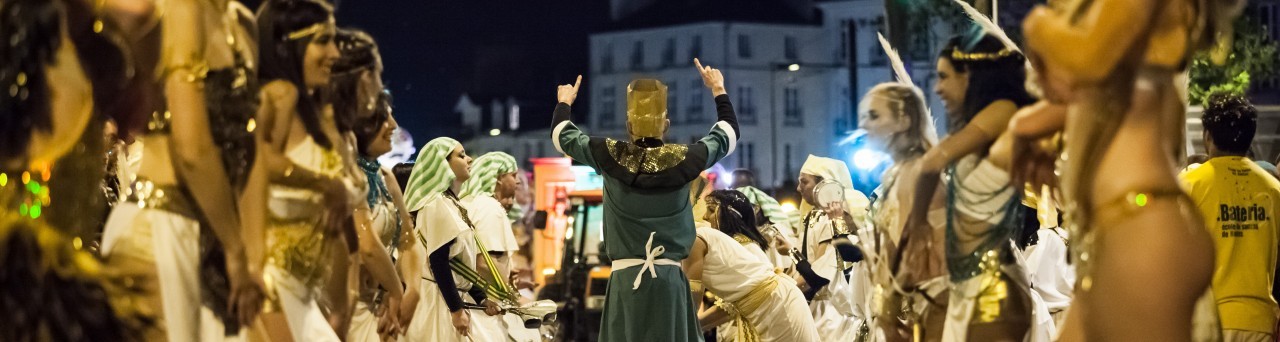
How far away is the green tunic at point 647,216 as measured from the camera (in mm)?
8766

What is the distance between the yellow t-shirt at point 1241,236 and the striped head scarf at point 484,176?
4.44 metres

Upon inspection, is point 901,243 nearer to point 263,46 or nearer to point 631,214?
point 263,46

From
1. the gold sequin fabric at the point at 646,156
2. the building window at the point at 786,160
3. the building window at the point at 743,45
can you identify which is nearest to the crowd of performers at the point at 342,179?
the gold sequin fabric at the point at 646,156

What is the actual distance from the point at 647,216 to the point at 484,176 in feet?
7.09

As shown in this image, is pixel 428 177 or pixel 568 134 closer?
pixel 568 134

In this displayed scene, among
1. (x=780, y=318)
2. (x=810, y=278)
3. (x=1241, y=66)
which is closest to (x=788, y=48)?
(x=1241, y=66)

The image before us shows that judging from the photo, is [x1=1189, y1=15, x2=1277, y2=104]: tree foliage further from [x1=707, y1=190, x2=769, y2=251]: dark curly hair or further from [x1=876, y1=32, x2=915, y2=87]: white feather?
[x1=876, y1=32, x2=915, y2=87]: white feather

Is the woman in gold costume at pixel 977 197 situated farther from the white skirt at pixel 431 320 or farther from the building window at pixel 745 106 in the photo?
the building window at pixel 745 106

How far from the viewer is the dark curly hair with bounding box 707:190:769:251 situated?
1055cm

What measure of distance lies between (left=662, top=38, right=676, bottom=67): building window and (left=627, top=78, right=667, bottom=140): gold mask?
78509 mm

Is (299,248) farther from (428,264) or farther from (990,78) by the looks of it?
(428,264)

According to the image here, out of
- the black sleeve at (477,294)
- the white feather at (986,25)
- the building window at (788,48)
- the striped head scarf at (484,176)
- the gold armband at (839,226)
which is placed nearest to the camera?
the white feather at (986,25)

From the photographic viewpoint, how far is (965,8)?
17.4 ft

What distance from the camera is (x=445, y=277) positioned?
893cm
